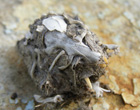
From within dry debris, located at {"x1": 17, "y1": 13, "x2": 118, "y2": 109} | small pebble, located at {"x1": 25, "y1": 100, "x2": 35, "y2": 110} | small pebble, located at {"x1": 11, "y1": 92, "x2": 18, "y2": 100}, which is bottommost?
small pebble, located at {"x1": 25, "y1": 100, "x2": 35, "y2": 110}

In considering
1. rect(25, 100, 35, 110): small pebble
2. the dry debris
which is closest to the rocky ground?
rect(25, 100, 35, 110): small pebble

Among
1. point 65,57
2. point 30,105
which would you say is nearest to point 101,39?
point 65,57

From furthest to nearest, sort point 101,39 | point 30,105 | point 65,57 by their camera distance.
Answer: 1. point 101,39
2. point 30,105
3. point 65,57

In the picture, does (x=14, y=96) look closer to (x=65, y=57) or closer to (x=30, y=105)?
(x=30, y=105)

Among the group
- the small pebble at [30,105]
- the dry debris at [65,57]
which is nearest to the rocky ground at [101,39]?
the small pebble at [30,105]

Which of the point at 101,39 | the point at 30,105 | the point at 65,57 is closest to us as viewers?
the point at 65,57

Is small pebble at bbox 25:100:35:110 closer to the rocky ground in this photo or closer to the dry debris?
the rocky ground

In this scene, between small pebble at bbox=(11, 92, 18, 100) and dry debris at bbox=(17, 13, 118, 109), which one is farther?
small pebble at bbox=(11, 92, 18, 100)

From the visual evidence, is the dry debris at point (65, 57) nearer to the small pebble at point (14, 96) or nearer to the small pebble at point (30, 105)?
the small pebble at point (30, 105)

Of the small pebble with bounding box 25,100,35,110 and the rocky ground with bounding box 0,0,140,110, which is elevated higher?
the rocky ground with bounding box 0,0,140,110
